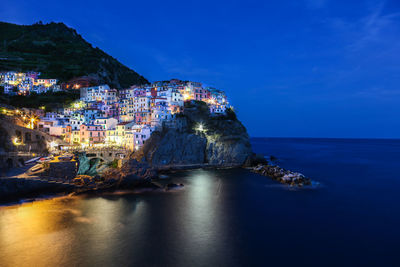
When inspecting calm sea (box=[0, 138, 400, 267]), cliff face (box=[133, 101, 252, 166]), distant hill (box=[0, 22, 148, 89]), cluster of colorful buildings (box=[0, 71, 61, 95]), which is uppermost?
distant hill (box=[0, 22, 148, 89])

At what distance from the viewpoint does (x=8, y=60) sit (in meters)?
86.5

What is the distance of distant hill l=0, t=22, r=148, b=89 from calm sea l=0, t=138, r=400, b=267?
69.0 m

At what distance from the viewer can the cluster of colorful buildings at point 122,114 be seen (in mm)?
48188

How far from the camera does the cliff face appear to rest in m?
46.1

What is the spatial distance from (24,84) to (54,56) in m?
37.5

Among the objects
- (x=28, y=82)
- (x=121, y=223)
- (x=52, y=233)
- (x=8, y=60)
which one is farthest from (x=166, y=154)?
(x=8, y=60)

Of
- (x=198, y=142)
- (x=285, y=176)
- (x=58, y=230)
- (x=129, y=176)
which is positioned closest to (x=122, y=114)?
(x=198, y=142)

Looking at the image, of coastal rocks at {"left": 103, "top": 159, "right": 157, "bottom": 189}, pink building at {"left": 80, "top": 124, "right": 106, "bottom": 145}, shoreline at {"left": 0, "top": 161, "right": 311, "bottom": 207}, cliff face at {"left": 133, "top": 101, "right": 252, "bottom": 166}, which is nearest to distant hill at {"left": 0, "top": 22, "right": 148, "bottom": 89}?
→ pink building at {"left": 80, "top": 124, "right": 106, "bottom": 145}

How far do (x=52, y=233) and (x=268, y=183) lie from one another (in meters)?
28.5

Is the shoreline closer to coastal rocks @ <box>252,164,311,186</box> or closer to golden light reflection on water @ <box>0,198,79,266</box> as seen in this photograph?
coastal rocks @ <box>252,164,311,186</box>

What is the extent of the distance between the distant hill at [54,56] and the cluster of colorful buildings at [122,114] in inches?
954

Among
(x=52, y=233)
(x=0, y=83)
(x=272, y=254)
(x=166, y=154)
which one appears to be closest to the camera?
(x=272, y=254)

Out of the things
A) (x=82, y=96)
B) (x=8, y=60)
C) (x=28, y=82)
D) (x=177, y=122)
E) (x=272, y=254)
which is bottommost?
(x=272, y=254)

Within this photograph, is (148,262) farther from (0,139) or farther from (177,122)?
(177,122)
